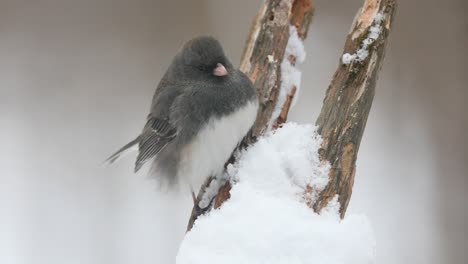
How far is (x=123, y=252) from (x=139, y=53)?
3.16 ft

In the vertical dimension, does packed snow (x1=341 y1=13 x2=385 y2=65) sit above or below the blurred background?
above

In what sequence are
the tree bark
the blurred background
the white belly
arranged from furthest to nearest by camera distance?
the blurred background → the white belly → the tree bark

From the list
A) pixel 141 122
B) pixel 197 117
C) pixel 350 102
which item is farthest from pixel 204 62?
pixel 141 122

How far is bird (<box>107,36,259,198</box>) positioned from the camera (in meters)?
1.38

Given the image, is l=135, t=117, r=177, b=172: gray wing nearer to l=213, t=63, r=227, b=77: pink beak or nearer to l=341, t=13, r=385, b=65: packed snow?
l=213, t=63, r=227, b=77: pink beak

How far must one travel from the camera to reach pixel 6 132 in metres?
2.58

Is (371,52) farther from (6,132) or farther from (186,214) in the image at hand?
(6,132)

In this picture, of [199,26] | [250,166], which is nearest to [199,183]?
[250,166]

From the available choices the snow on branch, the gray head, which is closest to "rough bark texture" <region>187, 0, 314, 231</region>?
the snow on branch

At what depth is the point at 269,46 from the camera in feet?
5.21

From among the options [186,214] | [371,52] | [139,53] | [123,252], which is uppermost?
[371,52]

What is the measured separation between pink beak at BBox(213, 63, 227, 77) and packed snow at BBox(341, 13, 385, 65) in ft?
1.18

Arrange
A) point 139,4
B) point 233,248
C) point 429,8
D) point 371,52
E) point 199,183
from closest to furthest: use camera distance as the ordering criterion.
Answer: point 233,248, point 371,52, point 199,183, point 429,8, point 139,4

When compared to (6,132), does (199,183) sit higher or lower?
higher
